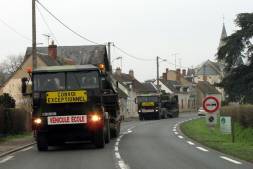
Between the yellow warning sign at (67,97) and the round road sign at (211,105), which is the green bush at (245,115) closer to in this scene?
the round road sign at (211,105)

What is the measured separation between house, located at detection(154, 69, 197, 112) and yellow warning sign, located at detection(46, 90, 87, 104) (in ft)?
376

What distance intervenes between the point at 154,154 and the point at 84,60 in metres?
64.8

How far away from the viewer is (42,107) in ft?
71.9

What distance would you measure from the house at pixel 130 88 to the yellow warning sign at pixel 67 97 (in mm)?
73512

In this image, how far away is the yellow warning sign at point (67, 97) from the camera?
2186cm

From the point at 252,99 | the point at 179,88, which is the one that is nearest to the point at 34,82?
the point at 252,99

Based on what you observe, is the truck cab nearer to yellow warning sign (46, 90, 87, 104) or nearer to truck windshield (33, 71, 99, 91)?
truck windshield (33, 71, 99, 91)

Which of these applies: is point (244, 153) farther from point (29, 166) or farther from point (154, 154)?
point (29, 166)

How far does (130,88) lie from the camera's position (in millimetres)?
107188

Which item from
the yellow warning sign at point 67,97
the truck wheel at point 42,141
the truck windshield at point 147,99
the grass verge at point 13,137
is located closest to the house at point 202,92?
the truck windshield at point 147,99

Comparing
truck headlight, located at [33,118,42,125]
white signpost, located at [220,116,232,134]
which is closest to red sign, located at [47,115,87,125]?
truck headlight, located at [33,118,42,125]

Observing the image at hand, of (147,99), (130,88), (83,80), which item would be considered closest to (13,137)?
(83,80)

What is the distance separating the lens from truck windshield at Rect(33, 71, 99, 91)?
22.3 m

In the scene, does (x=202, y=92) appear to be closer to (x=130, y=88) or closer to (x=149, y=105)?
(x=130, y=88)
